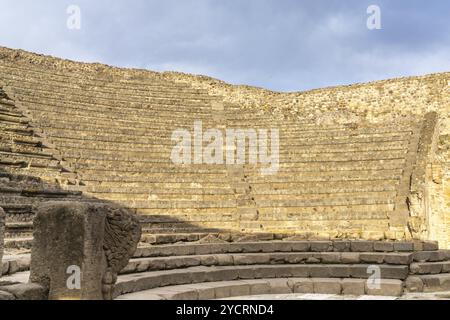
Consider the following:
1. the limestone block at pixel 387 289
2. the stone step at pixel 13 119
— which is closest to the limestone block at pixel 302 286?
the limestone block at pixel 387 289

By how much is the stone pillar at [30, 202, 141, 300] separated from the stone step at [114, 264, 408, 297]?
1581 mm

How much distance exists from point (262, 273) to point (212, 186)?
6.16 metres

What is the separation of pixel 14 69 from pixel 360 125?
11.6 m

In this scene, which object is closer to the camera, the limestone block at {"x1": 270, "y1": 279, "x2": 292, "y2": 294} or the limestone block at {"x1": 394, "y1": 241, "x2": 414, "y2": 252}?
the limestone block at {"x1": 270, "y1": 279, "x2": 292, "y2": 294}

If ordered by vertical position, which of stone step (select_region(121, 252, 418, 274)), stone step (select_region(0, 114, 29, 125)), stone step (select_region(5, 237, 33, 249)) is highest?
stone step (select_region(0, 114, 29, 125))

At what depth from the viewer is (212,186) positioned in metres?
13.3

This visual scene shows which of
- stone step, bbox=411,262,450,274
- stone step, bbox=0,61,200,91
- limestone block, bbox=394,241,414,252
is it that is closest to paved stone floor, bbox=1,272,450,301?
stone step, bbox=411,262,450,274

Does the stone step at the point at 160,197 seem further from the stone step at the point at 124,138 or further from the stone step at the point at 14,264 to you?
the stone step at the point at 14,264

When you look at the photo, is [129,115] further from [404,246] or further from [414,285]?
[414,285]

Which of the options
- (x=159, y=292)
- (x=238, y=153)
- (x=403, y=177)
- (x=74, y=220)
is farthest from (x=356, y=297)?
(x=238, y=153)

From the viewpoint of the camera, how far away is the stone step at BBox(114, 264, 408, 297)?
6449 millimetres

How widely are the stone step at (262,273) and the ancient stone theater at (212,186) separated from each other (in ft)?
0.05

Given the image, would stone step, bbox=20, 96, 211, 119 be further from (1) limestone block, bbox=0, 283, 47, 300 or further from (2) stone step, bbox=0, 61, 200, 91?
(1) limestone block, bbox=0, 283, 47, 300
